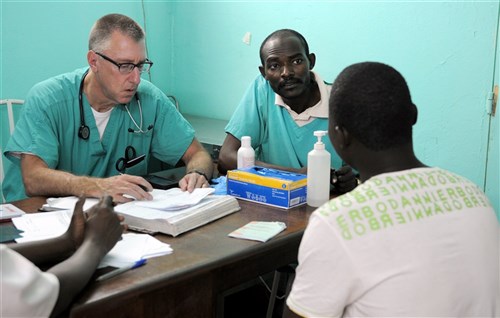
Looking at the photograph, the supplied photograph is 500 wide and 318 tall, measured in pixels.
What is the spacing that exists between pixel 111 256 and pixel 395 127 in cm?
75

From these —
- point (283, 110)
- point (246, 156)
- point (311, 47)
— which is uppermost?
point (311, 47)

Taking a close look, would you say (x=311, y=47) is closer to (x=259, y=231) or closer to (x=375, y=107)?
(x=259, y=231)

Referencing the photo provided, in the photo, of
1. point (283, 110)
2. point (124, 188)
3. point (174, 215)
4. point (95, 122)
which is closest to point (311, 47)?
point (283, 110)

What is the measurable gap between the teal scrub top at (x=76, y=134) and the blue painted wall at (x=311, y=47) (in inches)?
32.1

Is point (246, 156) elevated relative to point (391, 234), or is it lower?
lower

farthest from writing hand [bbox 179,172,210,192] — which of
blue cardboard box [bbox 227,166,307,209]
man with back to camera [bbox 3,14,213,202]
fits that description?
blue cardboard box [bbox 227,166,307,209]

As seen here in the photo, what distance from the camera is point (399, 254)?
104 cm

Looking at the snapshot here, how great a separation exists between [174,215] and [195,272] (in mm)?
295

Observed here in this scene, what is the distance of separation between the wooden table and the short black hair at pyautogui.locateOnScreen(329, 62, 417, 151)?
525mm

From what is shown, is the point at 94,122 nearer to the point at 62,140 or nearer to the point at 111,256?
the point at 62,140

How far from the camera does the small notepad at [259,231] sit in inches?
63.1

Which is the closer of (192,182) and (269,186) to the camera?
(269,186)

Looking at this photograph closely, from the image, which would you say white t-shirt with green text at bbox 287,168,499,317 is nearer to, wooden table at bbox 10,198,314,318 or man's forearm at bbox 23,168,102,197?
wooden table at bbox 10,198,314,318

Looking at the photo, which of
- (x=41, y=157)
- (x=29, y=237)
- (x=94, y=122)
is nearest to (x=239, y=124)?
(x=94, y=122)
